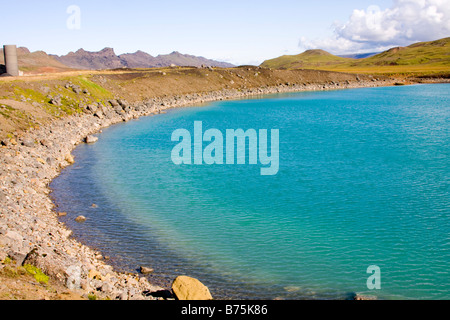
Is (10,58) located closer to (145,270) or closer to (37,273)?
(145,270)

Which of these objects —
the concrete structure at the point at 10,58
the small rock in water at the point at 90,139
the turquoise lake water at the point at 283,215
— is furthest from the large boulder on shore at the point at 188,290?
the concrete structure at the point at 10,58

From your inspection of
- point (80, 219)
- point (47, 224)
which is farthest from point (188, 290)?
point (80, 219)

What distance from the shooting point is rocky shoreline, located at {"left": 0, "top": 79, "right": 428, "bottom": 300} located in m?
17.0

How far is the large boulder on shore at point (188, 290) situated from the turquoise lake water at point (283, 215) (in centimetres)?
226

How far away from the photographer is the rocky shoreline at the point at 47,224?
55.8ft

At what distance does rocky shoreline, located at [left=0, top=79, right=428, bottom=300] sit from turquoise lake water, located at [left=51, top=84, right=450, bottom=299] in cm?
121

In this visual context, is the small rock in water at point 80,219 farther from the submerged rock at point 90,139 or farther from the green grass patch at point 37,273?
the submerged rock at point 90,139

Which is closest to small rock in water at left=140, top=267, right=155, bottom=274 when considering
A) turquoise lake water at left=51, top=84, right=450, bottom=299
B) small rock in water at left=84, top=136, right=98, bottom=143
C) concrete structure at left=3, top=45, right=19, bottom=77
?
turquoise lake water at left=51, top=84, right=450, bottom=299

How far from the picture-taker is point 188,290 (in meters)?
16.1

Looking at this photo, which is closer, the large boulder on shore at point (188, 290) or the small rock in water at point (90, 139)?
the large boulder on shore at point (188, 290)

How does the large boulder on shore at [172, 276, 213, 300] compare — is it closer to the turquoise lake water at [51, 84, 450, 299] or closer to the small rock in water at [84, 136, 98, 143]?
the turquoise lake water at [51, 84, 450, 299]
